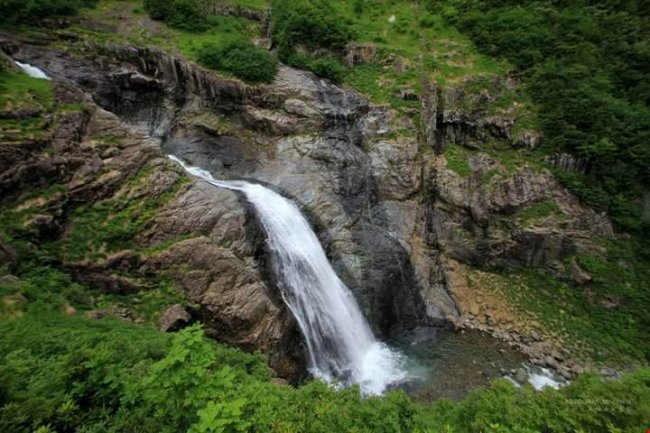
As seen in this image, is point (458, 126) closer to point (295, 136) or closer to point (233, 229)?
point (295, 136)

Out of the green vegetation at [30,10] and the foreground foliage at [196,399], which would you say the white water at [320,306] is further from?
the green vegetation at [30,10]

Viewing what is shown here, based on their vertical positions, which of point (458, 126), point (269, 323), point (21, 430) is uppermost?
point (458, 126)

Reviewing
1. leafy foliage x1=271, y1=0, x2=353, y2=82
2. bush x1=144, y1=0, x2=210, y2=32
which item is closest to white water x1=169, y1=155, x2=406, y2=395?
leafy foliage x1=271, y1=0, x2=353, y2=82

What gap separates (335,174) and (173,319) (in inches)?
403

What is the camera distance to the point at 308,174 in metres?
15.4

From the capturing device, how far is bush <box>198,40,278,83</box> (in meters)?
16.8

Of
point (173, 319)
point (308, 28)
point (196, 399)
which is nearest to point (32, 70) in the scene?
point (173, 319)

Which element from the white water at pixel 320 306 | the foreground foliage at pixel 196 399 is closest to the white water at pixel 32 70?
the white water at pixel 320 306

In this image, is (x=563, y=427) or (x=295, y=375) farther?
(x=295, y=375)

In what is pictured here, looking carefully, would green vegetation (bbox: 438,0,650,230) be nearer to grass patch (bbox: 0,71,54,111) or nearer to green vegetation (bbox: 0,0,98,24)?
grass patch (bbox: 0,71,54,111)

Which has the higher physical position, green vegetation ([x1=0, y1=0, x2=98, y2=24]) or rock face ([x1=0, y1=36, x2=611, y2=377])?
green vegetation ([x1=0, y1=0, x2=98, y2=24])

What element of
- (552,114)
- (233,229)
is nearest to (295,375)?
(233,229)

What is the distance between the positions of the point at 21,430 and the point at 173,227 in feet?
25.5

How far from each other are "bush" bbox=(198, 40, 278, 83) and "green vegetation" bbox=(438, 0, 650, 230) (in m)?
15.4
